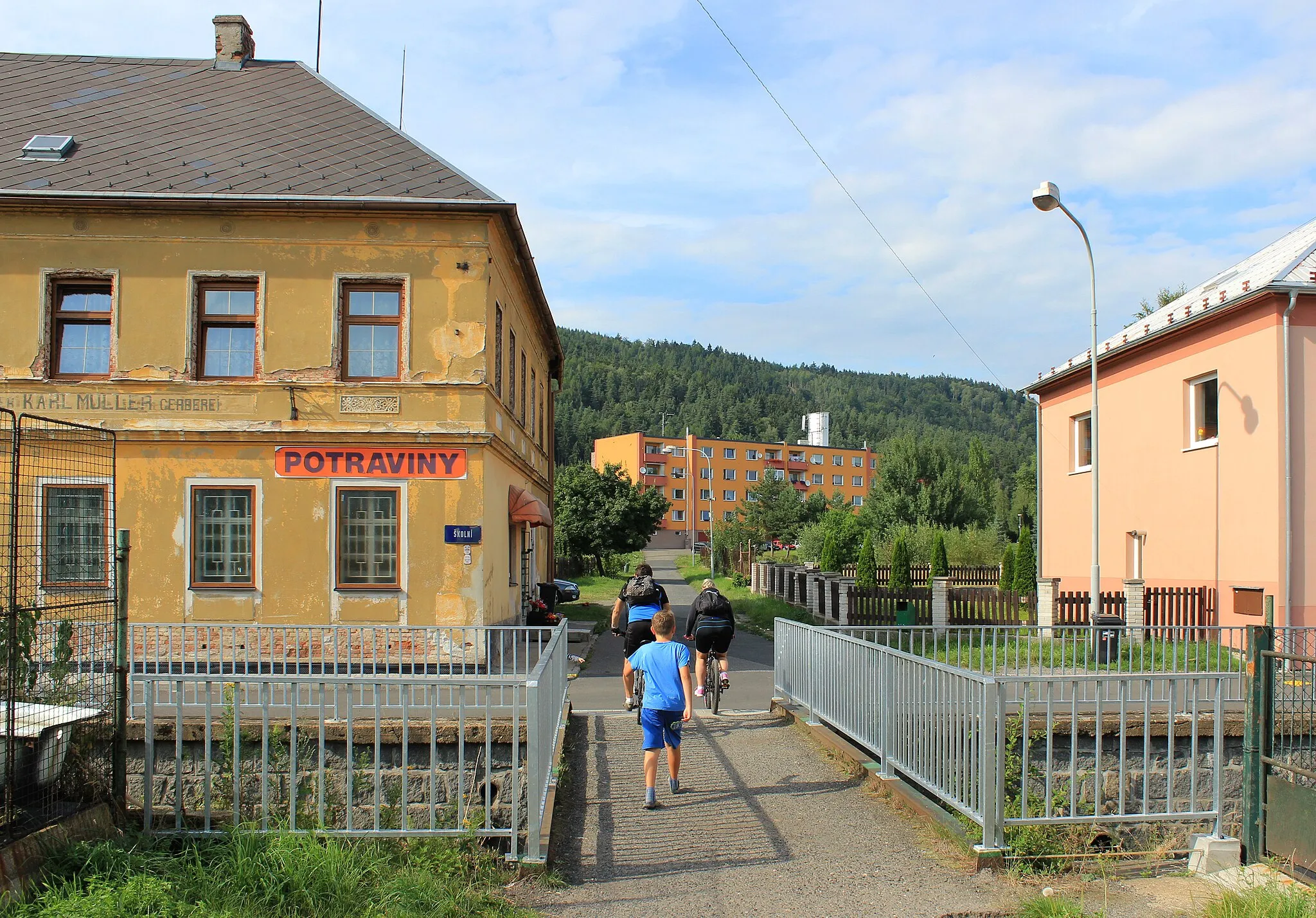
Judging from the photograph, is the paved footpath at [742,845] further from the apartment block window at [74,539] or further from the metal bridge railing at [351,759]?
the apartment block window at [74,539]

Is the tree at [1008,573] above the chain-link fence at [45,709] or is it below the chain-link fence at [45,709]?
below

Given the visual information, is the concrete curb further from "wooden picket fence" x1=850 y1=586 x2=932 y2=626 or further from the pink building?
"wooden picket fence" x1=850 y1=586 x2=932 y2=626

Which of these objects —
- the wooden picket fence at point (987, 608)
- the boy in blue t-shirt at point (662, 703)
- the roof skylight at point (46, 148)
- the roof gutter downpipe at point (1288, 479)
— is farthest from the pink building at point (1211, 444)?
the roof skylight at point (46, 148)

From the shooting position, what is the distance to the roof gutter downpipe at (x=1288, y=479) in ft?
56.6

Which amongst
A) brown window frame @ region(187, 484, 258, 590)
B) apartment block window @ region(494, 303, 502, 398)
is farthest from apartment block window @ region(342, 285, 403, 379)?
brown window frame @ region(187, 484, 258, 590)

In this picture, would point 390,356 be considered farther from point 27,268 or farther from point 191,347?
point 27,268

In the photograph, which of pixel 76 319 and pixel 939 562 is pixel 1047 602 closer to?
pixel 939 562

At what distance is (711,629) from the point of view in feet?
39.9

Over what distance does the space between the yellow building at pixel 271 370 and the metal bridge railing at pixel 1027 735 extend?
24.3 ft

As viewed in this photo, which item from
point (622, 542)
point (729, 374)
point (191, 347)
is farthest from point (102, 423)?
point (729, 374)

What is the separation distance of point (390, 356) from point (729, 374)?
14838 cm

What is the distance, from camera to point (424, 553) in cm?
1557

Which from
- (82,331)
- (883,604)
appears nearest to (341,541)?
(82,331)

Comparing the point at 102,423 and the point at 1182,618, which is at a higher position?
the point at 102,423
